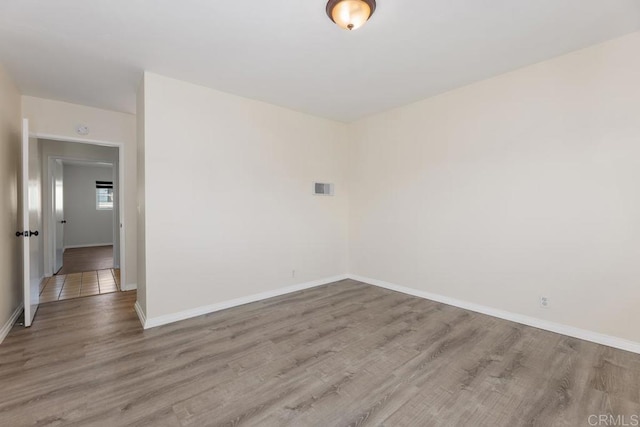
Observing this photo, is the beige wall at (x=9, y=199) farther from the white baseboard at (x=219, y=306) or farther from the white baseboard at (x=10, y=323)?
the white baseboard at (x=219, y=306)

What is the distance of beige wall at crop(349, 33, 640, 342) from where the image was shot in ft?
8.24

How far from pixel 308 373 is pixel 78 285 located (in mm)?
4513

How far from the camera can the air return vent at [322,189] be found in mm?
4574

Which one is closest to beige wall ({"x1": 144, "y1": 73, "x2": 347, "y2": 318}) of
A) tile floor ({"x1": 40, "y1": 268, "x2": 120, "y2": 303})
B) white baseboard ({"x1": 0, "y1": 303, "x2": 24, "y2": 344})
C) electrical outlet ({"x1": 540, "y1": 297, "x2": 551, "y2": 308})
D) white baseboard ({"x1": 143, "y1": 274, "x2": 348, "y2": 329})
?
white baseboard ({"x1": 143, "y1": 274, "x2": 348, "y2": 329})

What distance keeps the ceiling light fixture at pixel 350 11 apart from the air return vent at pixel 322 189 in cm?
268

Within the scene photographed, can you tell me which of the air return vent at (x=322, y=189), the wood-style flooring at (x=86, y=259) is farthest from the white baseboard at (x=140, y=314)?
the wood-style flooring at (x=86, y=259)

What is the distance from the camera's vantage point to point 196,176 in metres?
3.33

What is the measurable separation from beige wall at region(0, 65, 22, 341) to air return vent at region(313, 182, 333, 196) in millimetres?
3533

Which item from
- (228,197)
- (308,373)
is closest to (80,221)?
(228,197)

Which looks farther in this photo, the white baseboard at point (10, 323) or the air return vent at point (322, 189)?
the air return vent at point (322, 189)

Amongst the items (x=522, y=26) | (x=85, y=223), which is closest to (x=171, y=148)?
(x=522, y=26)

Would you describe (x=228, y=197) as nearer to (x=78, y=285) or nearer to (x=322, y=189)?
(x=322, y=189)

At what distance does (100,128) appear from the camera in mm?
4129

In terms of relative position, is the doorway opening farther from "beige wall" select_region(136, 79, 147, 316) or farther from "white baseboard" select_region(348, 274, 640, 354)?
"white baseboard" select_region(348, 274, 640, 354)
